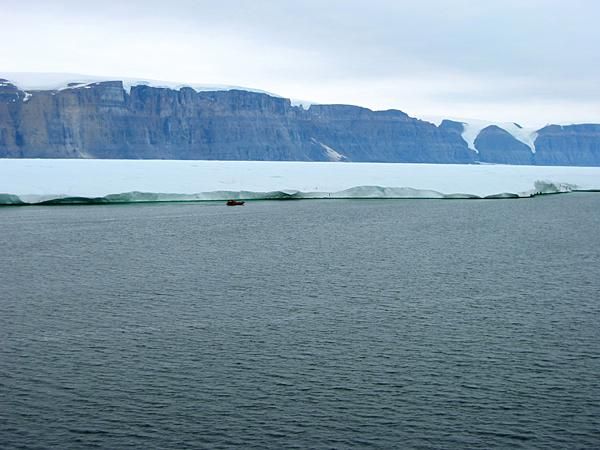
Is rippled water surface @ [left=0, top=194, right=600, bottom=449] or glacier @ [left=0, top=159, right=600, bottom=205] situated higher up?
glacier @ [left=0, top=159, right=600, bottom=205]

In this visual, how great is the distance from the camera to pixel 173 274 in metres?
28.5

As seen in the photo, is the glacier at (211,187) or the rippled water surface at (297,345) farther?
the glacier at (211,187)

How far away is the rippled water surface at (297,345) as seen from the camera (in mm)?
12891

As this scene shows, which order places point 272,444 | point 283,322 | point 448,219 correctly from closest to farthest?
1. point 272,444
2. point 283,322
3. point 448,219

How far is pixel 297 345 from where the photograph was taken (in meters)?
18.0

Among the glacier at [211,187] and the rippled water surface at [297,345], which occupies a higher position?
the glacier at [211,187]

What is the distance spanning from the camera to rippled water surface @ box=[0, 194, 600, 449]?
12.9 meters

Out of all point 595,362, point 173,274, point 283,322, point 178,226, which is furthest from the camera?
point 178,226

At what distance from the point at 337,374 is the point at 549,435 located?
449 cm

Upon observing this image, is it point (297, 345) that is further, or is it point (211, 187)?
point (211, 187)

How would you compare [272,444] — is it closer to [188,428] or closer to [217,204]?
[188,428]

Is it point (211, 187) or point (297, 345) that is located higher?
point (211, 187)

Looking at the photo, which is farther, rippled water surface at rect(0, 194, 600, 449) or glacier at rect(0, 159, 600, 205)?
glacier at rect(0, 159, 600, 205)

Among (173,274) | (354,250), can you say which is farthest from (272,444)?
(354,250)
